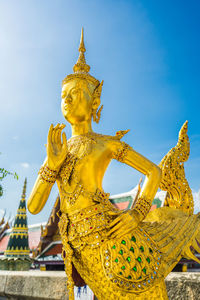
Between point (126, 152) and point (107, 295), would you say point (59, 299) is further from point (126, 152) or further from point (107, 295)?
point (126, 152)

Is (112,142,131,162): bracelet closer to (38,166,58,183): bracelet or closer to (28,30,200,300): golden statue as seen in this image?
(28,30,200,300): golden statue

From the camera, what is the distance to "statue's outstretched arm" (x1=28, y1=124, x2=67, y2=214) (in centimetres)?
206

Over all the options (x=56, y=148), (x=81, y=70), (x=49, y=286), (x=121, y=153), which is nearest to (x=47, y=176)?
(x=56, y=148)

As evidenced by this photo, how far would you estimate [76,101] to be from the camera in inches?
91.5

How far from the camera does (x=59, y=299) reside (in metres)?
2.87

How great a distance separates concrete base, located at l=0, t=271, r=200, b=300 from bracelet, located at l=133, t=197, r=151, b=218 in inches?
25.6

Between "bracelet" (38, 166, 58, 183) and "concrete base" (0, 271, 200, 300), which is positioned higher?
"bracelet" (38, 166, 58, 183)

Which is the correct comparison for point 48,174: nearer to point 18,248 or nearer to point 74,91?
point 74,91

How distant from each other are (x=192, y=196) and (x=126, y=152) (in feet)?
2.54

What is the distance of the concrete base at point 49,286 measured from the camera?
2.12 meters

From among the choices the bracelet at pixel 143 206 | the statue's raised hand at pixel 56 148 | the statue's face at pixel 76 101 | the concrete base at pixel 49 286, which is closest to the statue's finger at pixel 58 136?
the statue's raised hand at pixel 56 148

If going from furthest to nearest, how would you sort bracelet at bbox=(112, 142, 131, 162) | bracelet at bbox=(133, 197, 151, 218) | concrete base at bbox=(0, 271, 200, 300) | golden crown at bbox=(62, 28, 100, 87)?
golden crown at bbox=(62, 28, 100, 87) < bracelet at bbox=(112, 142, 131, 162) < concrete base at bbox=(0, 271, 200, 300) < bracelet at bbox=(133, 197, 151, 218)

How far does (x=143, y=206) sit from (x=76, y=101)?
3.29 ft

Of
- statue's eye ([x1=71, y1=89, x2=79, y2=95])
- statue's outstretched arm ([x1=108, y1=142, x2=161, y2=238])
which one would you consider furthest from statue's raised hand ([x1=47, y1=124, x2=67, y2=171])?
statue's outstretched arm ([x1=108, y1=142, x2=161, y2=238])
